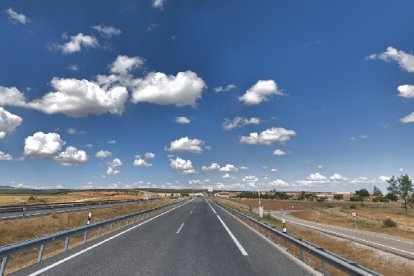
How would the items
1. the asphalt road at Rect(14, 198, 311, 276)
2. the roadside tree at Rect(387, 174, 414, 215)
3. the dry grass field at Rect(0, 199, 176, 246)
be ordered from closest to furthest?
the asphalt road at Rect(14, 198, 311, 276) → the dry grass field at Rect(0, 199, 176, 246) → the roadside tree at Rect(387, 174, 414, 215)

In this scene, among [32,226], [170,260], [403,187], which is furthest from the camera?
[403,187]

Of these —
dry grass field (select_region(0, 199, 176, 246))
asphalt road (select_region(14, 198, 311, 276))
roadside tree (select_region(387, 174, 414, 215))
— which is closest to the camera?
asphalt road (select_region(14, 198, 311, 276))

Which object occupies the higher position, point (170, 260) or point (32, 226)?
point (32, 226)

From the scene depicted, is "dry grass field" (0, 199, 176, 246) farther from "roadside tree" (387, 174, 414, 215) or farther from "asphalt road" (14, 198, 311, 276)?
"roadside tree" (387, 174, 414, 215)

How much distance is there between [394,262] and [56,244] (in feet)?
60.8

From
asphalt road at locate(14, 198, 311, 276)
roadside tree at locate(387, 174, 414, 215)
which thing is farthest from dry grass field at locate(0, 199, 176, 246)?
roadside tree at locate(387, 174, 414, 215)

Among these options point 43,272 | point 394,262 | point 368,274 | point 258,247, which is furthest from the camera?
point 394,262

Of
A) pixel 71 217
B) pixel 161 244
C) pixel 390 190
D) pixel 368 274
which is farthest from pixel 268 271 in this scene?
pixel 390 190

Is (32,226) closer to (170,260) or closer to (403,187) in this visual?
(170,260)

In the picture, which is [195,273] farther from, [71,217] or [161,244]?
[71,217]

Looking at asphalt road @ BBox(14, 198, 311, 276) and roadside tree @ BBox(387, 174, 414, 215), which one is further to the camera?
roadside tree @ BBox(387, 174, 414, 215)

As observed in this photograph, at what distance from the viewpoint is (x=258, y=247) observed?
1348 centimetres

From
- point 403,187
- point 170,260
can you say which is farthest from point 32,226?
point 403,187

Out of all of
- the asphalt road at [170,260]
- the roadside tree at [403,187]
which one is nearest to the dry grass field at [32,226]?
the asphalt road at [170,260]
